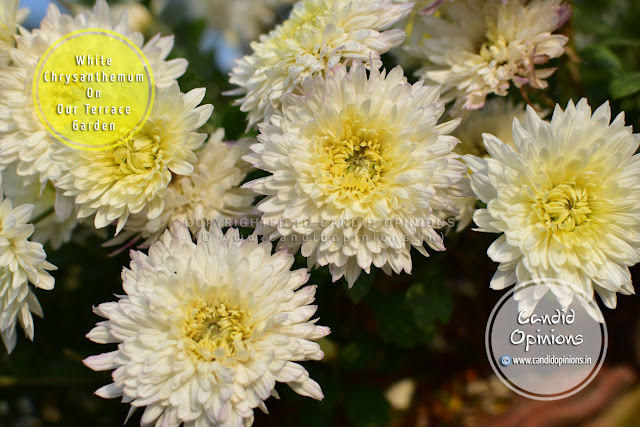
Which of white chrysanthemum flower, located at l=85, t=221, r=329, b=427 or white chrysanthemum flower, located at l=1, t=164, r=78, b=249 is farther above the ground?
white chrysanthemum flower, located at l=1, t=164, r=78, b=249

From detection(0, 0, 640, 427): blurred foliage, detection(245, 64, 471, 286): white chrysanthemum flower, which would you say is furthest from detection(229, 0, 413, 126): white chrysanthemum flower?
detection(0, 0, 640, 427): blurred foliage

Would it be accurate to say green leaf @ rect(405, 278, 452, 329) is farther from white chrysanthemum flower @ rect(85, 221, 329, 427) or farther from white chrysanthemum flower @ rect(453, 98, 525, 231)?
white chrysanthemum flower @ rect(85, 221, 329, 427)

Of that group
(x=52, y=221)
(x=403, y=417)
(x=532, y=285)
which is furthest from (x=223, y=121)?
(x=403, y=417)

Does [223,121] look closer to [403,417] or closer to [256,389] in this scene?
[256,389]

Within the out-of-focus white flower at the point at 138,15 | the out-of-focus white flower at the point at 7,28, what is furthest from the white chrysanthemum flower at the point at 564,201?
the out-of-focus white flower at the point at 138,15

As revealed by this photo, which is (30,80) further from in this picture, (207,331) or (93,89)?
(207,331)

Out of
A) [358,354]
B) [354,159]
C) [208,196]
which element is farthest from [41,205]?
[358,354]

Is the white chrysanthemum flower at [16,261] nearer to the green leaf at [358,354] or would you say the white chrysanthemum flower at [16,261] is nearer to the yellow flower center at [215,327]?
the yellow flower center at [215,327]
